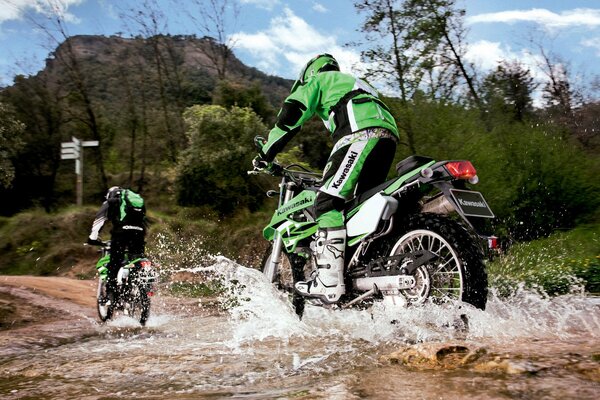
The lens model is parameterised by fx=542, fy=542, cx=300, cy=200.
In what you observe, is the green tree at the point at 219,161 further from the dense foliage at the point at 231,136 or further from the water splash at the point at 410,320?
A: the water splash at the point at 410,320

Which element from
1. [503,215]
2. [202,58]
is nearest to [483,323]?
→ [503,215]

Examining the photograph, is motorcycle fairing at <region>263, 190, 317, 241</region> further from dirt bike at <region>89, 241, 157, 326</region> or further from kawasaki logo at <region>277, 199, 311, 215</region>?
dirt bike at <region>89, 241, 157, 326</region>

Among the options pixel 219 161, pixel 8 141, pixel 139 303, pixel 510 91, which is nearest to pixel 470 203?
pixel 139 303

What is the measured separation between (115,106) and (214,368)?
100 ft

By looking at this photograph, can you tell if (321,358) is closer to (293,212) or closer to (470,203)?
(470,203)

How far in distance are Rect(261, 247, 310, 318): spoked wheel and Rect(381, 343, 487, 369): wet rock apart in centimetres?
169

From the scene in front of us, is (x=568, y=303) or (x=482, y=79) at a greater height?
(x=482, y=79)

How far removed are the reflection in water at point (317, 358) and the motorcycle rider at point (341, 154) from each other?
1.47 feet

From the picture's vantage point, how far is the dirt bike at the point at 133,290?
7.12 meters

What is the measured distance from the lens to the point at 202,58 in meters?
38.5

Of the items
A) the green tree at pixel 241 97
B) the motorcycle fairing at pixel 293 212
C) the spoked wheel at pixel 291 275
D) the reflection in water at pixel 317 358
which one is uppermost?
the green tree at pixel 241 97

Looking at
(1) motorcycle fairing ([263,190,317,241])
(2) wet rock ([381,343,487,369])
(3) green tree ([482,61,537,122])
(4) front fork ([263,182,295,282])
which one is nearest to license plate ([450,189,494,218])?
(2) wet rock ([381,343,487,369])

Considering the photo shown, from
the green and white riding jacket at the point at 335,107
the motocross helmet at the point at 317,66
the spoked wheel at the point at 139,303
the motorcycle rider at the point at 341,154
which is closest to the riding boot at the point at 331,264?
the motorcycle rider at the point at 341,154

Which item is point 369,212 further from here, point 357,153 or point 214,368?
point 214,368
